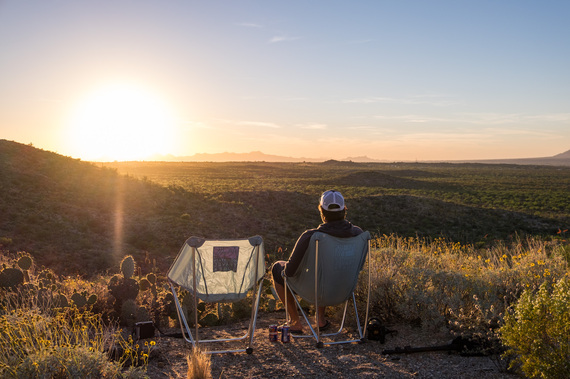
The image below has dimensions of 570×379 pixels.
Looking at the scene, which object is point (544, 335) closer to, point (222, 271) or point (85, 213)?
point (222, 271)

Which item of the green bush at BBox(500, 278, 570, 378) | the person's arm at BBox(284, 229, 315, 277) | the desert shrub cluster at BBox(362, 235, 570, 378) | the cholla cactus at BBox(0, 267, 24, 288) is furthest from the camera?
the cholla cactus at BBox(0, 267, 24, 288)

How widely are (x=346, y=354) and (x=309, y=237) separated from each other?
3.74 feet

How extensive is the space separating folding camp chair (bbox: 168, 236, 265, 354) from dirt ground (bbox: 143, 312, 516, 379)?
0.20m

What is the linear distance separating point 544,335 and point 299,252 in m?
2.10

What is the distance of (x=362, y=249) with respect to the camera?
14.1 ft

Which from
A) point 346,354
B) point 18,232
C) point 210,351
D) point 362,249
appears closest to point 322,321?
point 346,354

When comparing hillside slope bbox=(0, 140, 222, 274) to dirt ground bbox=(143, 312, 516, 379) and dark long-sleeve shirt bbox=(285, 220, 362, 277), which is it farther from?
dark long-sleeve shirt bbox=(285, 220, 362, 277)

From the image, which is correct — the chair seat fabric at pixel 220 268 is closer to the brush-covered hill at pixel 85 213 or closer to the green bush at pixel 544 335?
the green bush at pixel 544 335

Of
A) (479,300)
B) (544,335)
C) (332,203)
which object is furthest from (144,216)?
(544,335)

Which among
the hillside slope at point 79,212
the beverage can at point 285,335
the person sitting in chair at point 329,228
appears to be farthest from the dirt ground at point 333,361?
the hillside slope at point 79,212

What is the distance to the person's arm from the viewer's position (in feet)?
13.7

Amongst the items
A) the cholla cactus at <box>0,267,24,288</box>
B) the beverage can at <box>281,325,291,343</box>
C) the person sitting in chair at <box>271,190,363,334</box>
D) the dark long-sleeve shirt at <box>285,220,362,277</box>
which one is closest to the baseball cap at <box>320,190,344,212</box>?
the person sitting in chair at <box>271,190,363,334</box>

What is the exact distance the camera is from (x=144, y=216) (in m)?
20.6

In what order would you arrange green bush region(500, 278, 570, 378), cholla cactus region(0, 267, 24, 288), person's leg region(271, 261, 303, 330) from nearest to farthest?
green bush region(500, 278, 570, 378)
person's leg region(271, 261, 303, 330)
cholla cactus region(0, 267, 24, 288)
